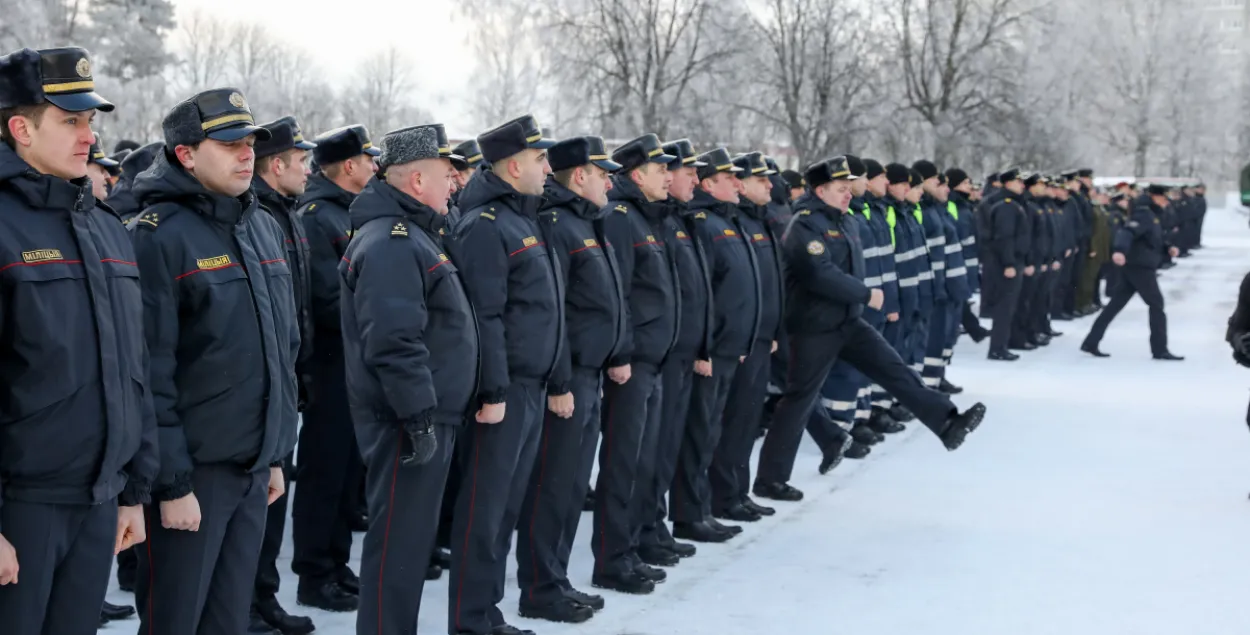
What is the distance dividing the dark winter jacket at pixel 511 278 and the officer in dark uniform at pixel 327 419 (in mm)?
873

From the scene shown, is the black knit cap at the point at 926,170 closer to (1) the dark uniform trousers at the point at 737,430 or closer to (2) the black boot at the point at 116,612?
(1) the dark uniform trousers at the point at 737,430

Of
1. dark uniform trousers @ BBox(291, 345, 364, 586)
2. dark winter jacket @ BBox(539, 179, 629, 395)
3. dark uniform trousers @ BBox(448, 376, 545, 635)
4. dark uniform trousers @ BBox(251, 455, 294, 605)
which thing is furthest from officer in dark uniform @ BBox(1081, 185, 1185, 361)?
dark uniform trousers @ BBox(251, 455, 294, 605)

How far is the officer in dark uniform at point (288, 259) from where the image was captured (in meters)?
5.69

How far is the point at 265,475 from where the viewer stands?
423 centimetres

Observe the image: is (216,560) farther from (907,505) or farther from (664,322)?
(907,505)

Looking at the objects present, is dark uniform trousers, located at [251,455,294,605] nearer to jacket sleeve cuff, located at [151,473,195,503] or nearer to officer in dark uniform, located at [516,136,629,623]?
officer in dark uniform, located at [516,136,629,623]

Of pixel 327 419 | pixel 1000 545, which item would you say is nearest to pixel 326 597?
pixel 327 419

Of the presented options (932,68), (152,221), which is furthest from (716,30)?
(152,221)

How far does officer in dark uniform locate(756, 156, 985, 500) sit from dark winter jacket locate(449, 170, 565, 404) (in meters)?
3.15

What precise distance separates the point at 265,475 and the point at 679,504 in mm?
3569

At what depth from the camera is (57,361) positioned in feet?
11.1

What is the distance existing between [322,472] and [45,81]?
3.01 meters

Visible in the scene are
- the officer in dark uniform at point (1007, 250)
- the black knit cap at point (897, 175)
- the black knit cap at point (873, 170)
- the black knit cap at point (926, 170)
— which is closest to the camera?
the black knit cap at point (873, 170)

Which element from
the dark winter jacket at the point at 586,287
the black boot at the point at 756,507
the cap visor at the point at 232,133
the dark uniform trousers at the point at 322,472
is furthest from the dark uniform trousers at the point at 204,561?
the black boot at the point at 756,507
